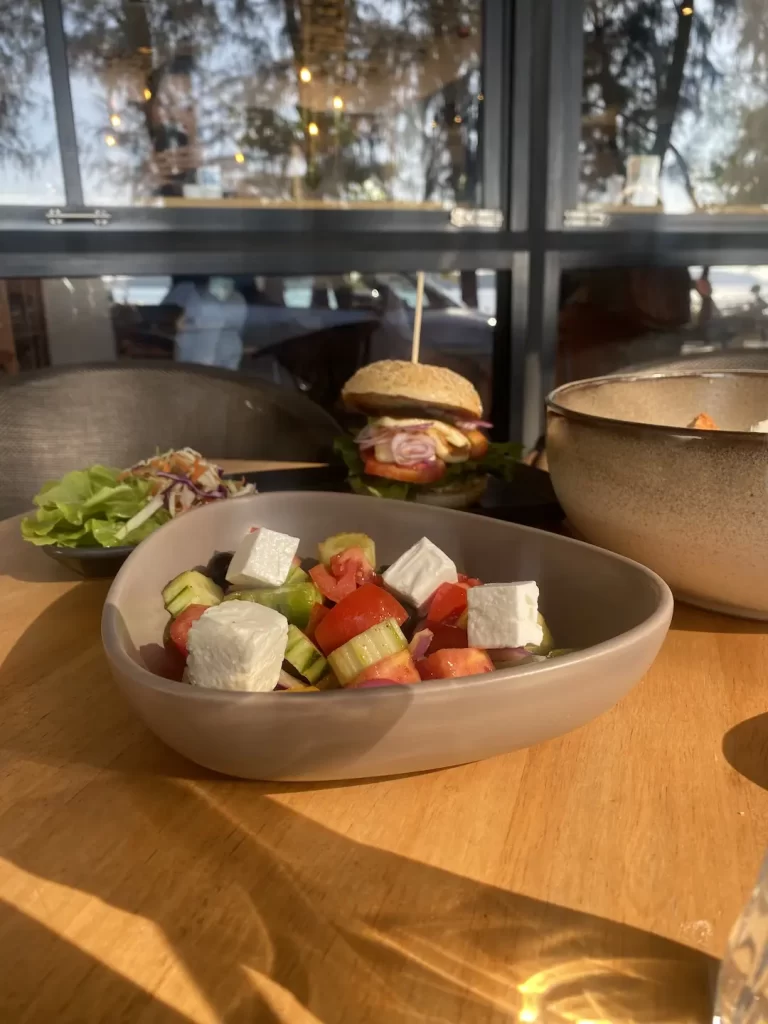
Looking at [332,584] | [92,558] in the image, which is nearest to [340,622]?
[332,584]

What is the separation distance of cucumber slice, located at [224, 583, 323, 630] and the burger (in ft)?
1.85

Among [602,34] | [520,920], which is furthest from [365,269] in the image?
[520,920]

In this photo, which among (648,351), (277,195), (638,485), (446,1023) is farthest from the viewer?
(648,351)

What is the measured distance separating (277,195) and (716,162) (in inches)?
66.1

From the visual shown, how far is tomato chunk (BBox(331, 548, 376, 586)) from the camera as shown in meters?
0.72

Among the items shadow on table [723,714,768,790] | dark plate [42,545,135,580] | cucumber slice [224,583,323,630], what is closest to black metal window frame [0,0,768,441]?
dark plate [42,545,135,580]

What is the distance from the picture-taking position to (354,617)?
602 mm

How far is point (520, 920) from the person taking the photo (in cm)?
41

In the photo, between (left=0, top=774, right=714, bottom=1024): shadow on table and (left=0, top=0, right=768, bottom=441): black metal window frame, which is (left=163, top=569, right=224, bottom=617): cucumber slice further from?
(left=0, top=0, right=768, bottom=441): black metal window frame

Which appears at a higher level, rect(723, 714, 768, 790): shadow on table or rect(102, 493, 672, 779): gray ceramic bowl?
rect(102, 493, 672, 779): gray ceramic bowl

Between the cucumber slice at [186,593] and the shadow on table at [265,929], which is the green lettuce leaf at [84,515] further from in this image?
the shadow on table at [265,929]

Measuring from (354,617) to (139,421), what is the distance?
1417 mm

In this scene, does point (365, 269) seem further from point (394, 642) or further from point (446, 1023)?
point (446, 1023)

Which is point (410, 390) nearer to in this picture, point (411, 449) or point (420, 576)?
point (411, 449)
